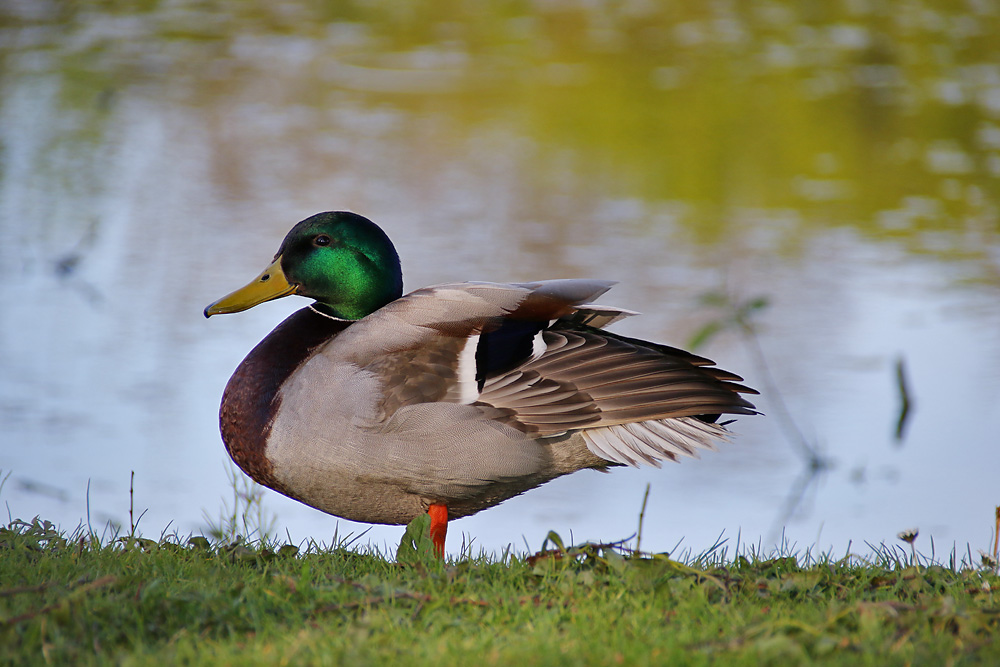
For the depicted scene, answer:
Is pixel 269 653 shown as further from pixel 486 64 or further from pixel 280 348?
pixel 486 64

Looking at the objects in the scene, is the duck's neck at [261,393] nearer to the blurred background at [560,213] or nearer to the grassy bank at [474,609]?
the grassy bank at [474,609]

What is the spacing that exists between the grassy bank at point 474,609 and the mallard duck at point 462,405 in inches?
11.1

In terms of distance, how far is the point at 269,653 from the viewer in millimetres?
2225

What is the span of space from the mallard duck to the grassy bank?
0.28 m

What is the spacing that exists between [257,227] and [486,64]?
5063mm

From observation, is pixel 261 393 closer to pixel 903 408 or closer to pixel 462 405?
pixel 462 405

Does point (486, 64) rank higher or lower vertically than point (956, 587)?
higher

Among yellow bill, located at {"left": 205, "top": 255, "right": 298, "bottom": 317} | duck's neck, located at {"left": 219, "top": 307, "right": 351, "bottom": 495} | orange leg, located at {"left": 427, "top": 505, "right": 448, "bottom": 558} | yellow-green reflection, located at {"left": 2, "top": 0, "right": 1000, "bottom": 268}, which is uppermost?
yellow-green reflection, located at {"left": 2, "top": 0, "right": 1000, "bottom": 268}

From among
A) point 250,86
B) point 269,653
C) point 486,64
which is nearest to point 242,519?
point 269,653

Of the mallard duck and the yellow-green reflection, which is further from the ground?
the yellow-green reflection

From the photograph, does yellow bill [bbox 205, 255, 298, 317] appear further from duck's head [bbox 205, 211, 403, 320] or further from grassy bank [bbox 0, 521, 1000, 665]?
grassy bank [bbox 0, 521, 1000, 665]

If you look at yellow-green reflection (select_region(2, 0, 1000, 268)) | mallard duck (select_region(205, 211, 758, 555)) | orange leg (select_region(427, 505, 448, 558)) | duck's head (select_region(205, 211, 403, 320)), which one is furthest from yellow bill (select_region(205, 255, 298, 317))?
yellow-green reflection (select_region(2, 0, 1000, 268))

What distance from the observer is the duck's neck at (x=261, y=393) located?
130 inches

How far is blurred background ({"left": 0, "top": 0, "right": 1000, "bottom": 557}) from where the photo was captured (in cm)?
570
